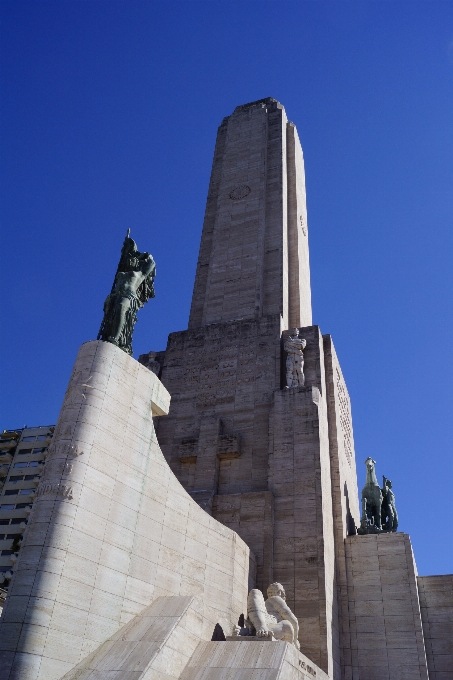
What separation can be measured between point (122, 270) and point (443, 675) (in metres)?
13.9


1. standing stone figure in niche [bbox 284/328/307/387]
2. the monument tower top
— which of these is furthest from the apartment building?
standing stone figure in niche [bbox 284/328/307/387]

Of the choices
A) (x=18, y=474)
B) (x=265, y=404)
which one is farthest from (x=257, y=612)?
(x=18, y=474)

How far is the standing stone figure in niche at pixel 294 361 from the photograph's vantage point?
20.8 m

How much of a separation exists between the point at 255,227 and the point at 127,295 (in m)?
14.2

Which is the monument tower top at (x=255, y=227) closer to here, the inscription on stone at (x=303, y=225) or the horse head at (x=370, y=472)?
the inscription on stone at (x=303, y=225)

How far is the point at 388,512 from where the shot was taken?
2073 cm

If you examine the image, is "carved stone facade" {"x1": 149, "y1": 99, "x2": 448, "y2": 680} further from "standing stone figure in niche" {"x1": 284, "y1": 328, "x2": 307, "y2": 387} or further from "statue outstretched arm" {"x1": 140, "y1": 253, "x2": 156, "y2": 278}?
"statue outstretched arm" {"x1": 140, "y1": 253, "x2": 156, "y2": 278}

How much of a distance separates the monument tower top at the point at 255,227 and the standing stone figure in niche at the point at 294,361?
6.63ft

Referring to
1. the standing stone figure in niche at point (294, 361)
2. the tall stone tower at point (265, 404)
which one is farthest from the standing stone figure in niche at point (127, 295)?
the standing stone figure in niche at point (294, 361)

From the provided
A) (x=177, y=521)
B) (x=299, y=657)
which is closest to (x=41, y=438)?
(x=177, y=521)

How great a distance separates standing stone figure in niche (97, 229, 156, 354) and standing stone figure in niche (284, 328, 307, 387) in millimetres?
7275

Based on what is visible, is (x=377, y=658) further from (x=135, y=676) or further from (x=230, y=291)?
(x=230, y=291)

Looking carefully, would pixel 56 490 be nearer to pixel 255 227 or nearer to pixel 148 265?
pixel 148 265

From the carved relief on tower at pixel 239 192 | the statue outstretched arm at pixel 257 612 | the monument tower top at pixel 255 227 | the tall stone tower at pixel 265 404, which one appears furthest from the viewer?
the carved relief on tower at pixel 239 192
